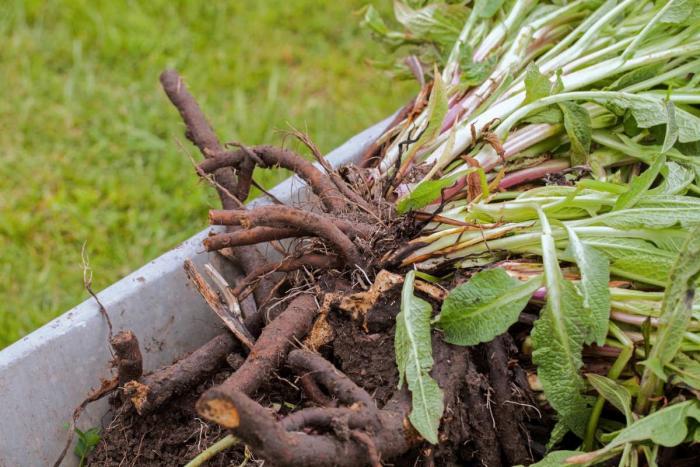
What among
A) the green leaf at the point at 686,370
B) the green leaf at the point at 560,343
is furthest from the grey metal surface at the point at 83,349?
the green leaf at the point at 686,370

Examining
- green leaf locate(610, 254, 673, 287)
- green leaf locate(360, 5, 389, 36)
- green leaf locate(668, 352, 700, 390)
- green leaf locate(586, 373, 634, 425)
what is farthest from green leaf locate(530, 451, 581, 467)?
green leaf locate(360, 5, 389, 36)

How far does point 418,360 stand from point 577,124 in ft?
2.30

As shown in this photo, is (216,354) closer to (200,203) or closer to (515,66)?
(515,66)

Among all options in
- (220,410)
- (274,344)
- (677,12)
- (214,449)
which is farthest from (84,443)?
(677,12)

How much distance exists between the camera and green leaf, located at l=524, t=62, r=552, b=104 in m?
1.75

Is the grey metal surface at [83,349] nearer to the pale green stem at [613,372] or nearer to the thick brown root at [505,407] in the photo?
the thick brown root at [505,407]

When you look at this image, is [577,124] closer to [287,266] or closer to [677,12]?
[677,12]

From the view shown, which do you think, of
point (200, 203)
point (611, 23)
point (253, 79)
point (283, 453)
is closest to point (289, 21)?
point (253, 79)

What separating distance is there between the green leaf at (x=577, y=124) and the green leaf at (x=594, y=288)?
0.39 metres

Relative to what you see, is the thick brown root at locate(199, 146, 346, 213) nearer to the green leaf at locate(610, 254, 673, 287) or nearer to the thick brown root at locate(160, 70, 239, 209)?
the thick brown root at locate(160, 70, 239, 209)

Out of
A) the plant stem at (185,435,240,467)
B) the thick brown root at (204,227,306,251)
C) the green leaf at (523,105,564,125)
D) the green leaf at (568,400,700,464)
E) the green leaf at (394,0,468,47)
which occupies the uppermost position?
the green leaf at (394,0,468,47)

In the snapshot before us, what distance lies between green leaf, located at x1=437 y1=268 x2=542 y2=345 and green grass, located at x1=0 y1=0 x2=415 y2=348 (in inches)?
54.3

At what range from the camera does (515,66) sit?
6.64 ft

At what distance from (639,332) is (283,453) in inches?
29.4
